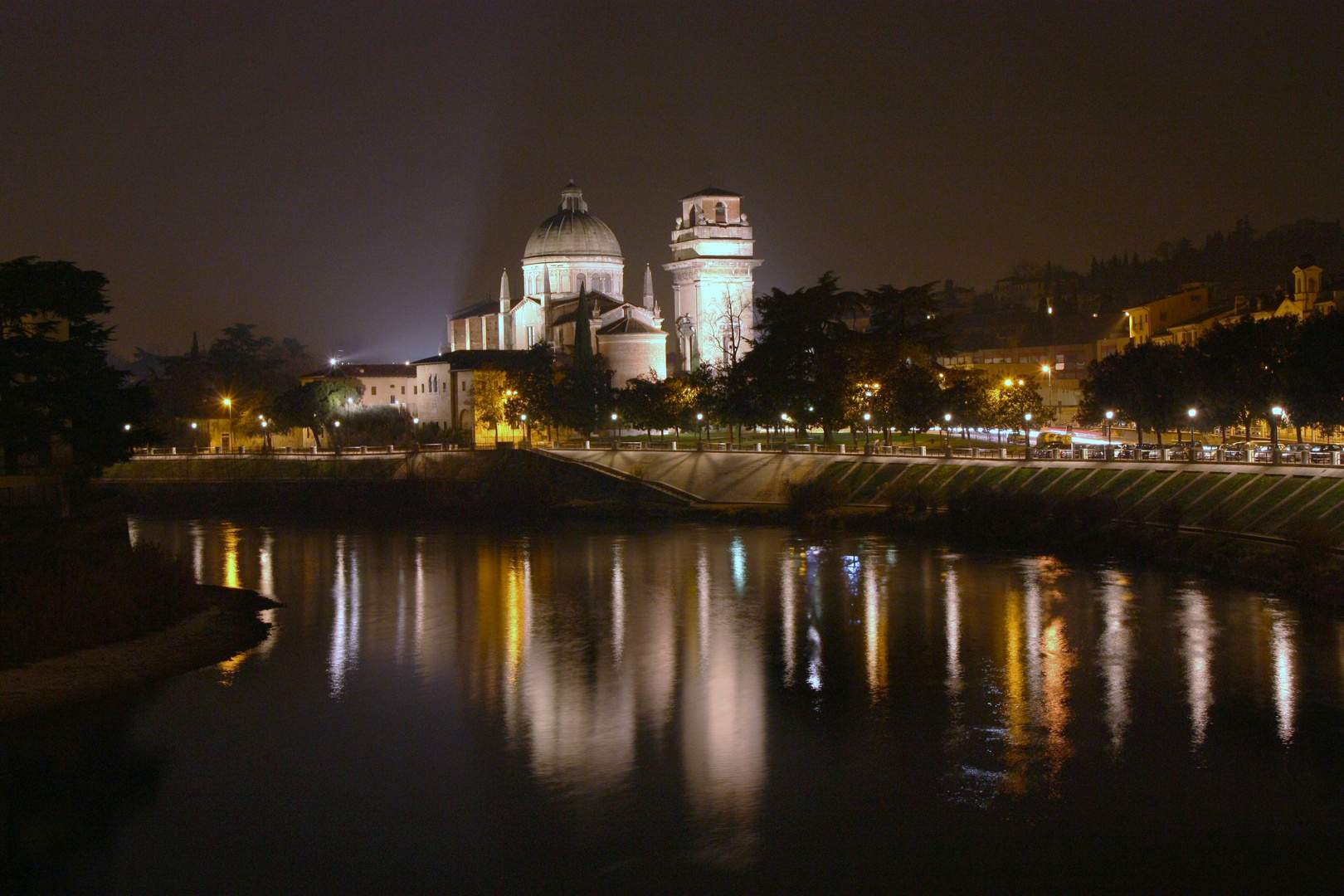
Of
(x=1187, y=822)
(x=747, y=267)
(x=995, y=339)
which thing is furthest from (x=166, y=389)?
(x=1187, y=822)

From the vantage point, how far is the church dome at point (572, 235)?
105000mm

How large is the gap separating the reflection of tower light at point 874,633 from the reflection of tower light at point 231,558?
16.0m

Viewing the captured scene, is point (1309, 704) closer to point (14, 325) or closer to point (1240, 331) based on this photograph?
point (14, 325)

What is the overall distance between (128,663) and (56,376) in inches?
449

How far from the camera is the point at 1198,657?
24953 mm

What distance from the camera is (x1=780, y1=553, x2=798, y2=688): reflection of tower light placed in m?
26.0

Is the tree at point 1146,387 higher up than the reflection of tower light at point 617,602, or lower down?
higher up

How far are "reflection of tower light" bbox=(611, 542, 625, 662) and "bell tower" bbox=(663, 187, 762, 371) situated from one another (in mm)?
55865

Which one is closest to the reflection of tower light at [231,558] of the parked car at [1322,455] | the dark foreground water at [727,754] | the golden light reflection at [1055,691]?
the dark foreground water at [727,754]

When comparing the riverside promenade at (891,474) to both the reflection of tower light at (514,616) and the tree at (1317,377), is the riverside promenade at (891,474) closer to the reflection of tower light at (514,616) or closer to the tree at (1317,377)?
the tree at (1317,377)

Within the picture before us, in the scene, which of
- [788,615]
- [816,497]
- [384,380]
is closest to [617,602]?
[788,615]

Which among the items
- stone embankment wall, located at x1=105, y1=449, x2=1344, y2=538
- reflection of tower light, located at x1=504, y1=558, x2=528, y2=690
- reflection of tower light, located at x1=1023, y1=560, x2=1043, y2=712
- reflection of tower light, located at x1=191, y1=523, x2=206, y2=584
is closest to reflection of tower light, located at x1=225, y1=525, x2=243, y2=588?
reflection of tower light, located at x1=191, y1=523, x2=206, y2=584

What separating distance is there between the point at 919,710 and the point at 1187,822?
568 cm

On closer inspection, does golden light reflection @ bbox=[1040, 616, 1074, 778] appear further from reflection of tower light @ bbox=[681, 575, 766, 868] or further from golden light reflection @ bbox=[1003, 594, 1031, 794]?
reflection of tower light @ bbox=[681, 575, 766, 868]
